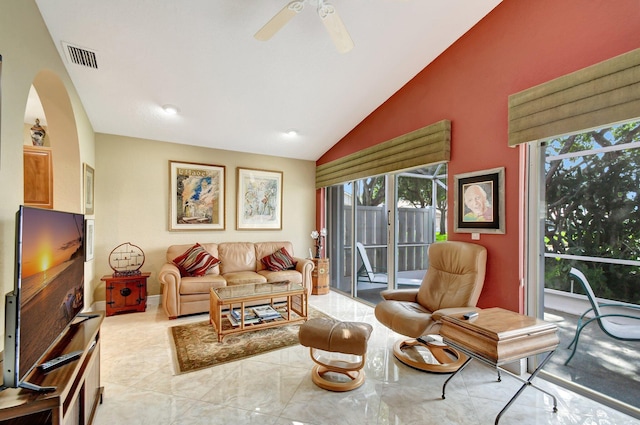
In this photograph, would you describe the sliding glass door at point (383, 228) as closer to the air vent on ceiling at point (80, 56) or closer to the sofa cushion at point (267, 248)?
the sofa cushion at point (267, 248)

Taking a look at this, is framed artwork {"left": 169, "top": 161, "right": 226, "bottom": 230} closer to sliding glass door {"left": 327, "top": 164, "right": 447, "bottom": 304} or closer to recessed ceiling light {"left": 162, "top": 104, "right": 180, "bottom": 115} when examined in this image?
recessed ceiling light {"left": 162, "top": 104, "right": 180, "bottom": 115}

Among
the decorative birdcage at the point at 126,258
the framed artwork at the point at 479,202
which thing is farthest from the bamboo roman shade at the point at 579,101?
the decorative birdcage at the point at 126,258

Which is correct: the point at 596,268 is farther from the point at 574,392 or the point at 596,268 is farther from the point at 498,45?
the point at 498,45

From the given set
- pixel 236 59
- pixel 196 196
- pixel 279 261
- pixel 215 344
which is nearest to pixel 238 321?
pixel 215 344

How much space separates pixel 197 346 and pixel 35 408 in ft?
6.38

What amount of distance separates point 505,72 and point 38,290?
11.5ft

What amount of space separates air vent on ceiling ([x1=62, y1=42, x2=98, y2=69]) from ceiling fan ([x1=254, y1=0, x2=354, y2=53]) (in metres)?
1.69

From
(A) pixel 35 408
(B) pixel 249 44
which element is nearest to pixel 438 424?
(A) pixel 35 408

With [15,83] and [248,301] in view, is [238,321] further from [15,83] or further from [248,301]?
[15,83]

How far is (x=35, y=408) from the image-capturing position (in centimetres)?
106

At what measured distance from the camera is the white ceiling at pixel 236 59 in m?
2.42

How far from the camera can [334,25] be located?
211 cm

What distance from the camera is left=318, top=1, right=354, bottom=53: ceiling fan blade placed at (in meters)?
1.98

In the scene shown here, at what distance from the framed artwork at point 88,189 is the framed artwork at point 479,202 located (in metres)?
4.20
